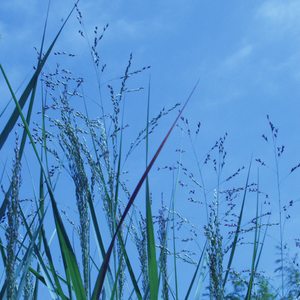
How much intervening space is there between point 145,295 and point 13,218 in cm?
54

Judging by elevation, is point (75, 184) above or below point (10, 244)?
above

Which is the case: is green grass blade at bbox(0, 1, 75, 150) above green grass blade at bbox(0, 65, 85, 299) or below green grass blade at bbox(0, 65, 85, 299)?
above

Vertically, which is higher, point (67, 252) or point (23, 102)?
point (23, 102)

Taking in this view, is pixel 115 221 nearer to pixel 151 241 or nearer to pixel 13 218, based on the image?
pixel 151 241

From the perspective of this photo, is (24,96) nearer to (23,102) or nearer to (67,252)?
A: (23,102)

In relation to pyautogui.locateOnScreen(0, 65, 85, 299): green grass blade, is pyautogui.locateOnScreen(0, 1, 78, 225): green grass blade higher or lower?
higher

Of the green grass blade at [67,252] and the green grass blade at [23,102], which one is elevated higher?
the green grass blade at [23,102]

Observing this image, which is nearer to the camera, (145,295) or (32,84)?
(32,84)

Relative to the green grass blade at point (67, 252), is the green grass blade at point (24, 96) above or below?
above

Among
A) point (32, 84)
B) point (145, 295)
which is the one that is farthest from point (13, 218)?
point (145, 295)

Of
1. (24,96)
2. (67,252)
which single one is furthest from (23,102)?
(67,252)

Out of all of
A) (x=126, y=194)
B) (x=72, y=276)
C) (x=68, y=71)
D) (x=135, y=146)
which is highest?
(x=68, y=71)

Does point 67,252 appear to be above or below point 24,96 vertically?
below

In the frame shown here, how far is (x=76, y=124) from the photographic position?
6.80 ft
